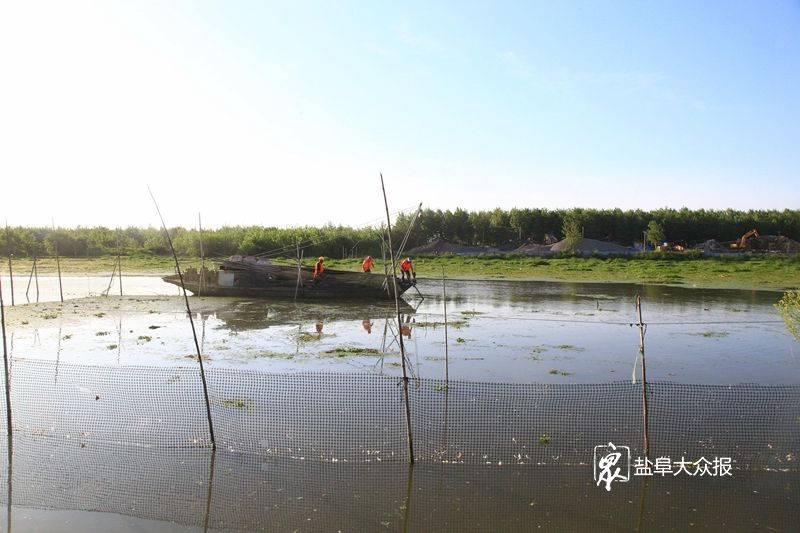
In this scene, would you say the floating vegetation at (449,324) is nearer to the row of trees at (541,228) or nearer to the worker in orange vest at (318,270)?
the worker in orange vest at (318,270)

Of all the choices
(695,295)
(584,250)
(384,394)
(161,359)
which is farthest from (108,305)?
(584,250)

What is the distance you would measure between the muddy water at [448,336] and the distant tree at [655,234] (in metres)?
32.8

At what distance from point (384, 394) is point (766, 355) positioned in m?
9.42

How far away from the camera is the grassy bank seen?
3631 cm

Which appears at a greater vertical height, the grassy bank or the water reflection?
the grassy bank

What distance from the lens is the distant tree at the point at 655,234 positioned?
193 feet

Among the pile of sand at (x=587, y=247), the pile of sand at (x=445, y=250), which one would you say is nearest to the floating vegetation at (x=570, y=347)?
the pile of sand at (x=587, y=247)

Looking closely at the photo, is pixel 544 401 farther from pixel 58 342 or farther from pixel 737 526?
pixel 58 342

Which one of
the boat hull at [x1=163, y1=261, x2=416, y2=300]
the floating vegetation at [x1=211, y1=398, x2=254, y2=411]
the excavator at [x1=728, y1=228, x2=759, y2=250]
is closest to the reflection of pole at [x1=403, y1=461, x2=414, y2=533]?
the floating vegetation at [x1=211, y1=398, x2=254, y2=411]

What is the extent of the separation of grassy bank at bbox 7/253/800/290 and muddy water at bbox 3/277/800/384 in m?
9.73

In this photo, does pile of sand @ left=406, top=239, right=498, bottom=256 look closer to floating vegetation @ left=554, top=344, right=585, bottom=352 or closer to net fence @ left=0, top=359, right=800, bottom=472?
floating vegetation @ left=554, top=344, right=585, bottom=352

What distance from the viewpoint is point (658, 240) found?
58.8 m

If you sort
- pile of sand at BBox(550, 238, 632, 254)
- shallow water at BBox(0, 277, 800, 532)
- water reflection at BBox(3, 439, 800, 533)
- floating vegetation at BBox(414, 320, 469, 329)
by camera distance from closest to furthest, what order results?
water reflection at BBox(3, 439, 800, 533)
shallow water at BBox(0, 277, 800, 532)
floating vegetation at BBox(414, 320, 469, 329)
pile of sand at BBox(550, 238, 632, 254)

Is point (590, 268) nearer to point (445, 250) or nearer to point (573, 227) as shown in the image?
point (445, 250)
